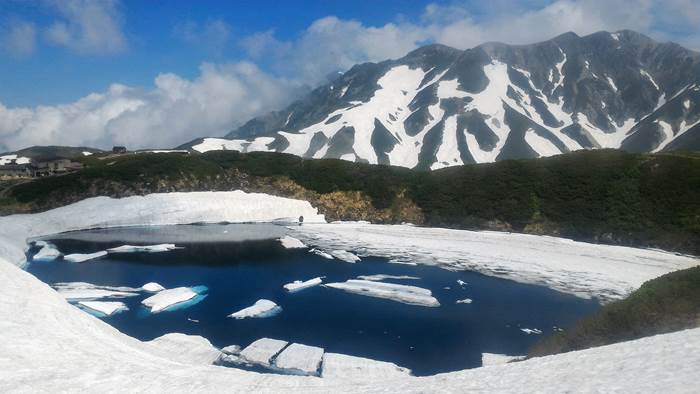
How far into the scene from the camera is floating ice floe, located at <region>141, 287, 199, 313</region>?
3403 centimetres

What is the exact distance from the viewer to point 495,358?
25.6 metres

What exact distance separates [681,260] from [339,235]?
1686 inches

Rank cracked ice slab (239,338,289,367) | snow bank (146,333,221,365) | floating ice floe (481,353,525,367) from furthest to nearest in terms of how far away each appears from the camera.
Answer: floating ice floe (481,353,525,367) → cracked ice slab (239,338,289,367) → snow bank (146,333,221,365)

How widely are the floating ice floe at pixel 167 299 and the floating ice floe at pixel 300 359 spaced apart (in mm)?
13042

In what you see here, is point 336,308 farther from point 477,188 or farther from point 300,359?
point 477,188

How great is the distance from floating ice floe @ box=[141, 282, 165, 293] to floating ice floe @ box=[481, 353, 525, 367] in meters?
26.6

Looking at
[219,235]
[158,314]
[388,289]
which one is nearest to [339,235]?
[219,235]

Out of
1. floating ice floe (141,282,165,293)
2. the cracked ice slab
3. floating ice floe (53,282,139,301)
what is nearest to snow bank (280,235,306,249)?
floating ice floe (141,282,165,293)

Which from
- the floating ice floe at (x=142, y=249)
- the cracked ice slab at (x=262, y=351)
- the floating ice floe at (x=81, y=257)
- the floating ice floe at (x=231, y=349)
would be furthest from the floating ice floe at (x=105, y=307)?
the floating ice floe at (x=142, y=249)

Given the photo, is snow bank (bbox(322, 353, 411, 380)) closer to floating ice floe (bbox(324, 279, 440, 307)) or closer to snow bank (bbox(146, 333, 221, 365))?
snow bank (bbox(146, 333, 221, 365))

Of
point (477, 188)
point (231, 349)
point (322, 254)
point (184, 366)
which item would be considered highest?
point (477, 188)

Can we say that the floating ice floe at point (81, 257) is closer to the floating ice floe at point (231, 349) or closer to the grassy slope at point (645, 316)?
the floating ice floe at point (231, 349)

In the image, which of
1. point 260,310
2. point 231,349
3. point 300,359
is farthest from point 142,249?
point 300,359

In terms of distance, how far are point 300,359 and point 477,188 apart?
64908 millimetres
